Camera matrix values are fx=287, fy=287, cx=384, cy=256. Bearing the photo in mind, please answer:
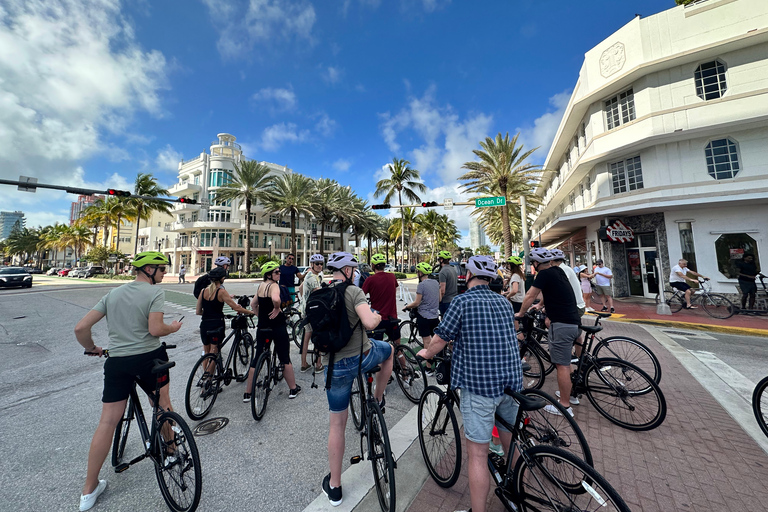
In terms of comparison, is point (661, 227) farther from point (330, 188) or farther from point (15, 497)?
point (330, 188)

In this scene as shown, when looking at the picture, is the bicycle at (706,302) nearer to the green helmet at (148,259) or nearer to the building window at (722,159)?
the building window at (722,159)

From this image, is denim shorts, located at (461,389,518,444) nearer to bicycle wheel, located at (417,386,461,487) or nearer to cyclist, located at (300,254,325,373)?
bicycle wheel, located at (417,386,461,487)

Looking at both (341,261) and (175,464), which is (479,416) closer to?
(341,261)

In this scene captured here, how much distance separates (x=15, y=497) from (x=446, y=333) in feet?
13.1

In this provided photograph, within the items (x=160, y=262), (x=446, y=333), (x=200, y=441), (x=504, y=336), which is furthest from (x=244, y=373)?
(x=504, y=336)

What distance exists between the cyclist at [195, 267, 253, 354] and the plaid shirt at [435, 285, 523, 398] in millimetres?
3397

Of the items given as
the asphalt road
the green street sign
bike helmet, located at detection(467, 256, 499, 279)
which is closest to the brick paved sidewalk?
the asphalt road

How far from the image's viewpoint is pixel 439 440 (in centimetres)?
295

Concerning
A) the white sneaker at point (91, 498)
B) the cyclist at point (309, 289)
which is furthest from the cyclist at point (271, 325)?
the white sneaker at point (91, 498)

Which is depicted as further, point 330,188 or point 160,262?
point 330,188

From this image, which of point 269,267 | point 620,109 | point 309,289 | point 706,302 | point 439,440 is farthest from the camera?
point 620,109

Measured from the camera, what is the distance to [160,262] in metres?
2.85

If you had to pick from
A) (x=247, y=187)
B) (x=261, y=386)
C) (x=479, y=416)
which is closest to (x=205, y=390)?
(x=261, y=386)

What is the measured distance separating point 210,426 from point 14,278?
32.9 m
